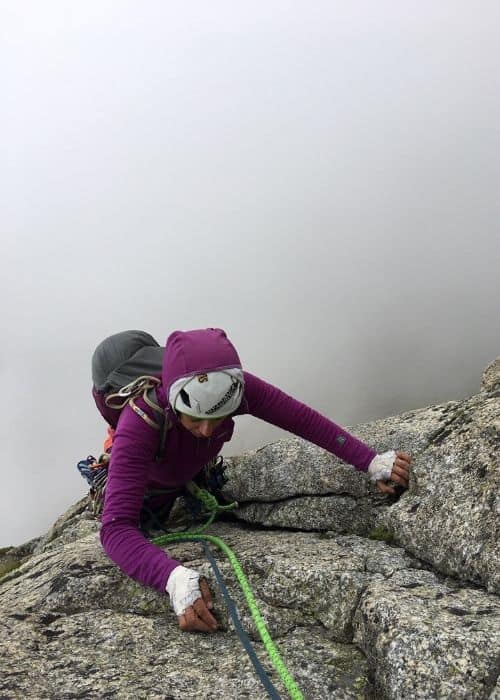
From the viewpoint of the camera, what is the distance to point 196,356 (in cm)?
632

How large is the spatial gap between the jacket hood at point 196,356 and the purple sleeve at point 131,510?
2.52 ft

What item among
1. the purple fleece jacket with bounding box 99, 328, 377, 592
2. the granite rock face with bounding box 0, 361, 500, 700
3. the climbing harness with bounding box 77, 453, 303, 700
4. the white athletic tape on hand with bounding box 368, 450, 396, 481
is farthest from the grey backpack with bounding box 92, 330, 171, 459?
the white athletic tape on hand with bounding box 368, 450, 396, 481

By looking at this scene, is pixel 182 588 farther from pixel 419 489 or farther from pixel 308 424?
pixel 419 489

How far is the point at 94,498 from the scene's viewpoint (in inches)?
364

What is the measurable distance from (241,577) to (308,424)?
108 inches

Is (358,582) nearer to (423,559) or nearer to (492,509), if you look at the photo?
(423,559)

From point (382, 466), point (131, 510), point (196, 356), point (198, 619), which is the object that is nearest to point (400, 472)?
point (382, 466)

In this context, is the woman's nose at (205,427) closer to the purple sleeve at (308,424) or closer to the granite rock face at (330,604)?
the purple sleeve at (308,424)

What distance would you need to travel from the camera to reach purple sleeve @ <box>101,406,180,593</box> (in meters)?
6.29

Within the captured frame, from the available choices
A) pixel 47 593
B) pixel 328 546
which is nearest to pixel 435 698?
pixel 328 546

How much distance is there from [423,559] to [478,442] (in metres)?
1.80

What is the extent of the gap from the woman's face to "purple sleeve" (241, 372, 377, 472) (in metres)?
1.36

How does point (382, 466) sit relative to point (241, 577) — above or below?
above

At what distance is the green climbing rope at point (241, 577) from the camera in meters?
4.57
